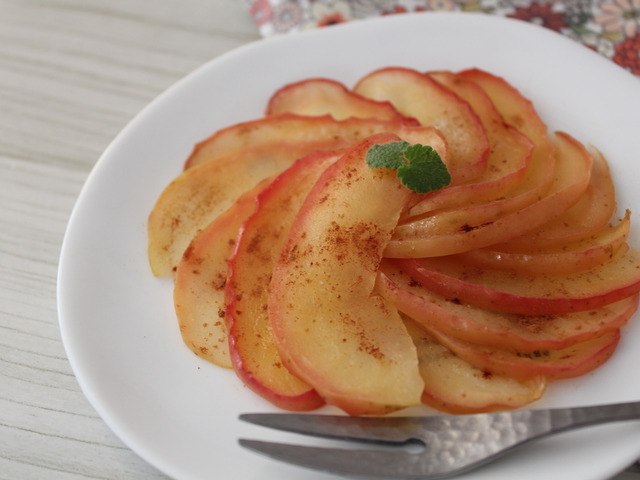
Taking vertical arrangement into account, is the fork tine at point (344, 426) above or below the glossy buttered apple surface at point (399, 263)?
below

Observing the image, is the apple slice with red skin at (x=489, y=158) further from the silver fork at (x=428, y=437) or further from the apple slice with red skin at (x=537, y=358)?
the silver fork at (x=428, y=437)

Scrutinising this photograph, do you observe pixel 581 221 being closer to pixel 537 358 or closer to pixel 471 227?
pixel 471 227

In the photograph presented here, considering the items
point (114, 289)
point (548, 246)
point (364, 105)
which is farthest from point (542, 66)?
point (114, 289)

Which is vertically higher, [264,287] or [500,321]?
[500,321]

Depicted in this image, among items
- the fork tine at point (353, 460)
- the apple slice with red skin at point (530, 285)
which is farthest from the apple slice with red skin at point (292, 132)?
the fork tine at point (353, 460)

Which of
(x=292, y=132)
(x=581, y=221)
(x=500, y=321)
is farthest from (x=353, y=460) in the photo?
(x=292, y=132)

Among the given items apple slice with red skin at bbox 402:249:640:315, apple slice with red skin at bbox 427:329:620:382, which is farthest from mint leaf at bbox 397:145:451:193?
apple slice with red skin at bbox 427:329:620:382

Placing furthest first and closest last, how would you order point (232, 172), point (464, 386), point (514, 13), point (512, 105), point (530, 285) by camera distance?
point (514, 13) < point (512, 105) < point (232, 172) < point (530, 285) < point (464, 386)
